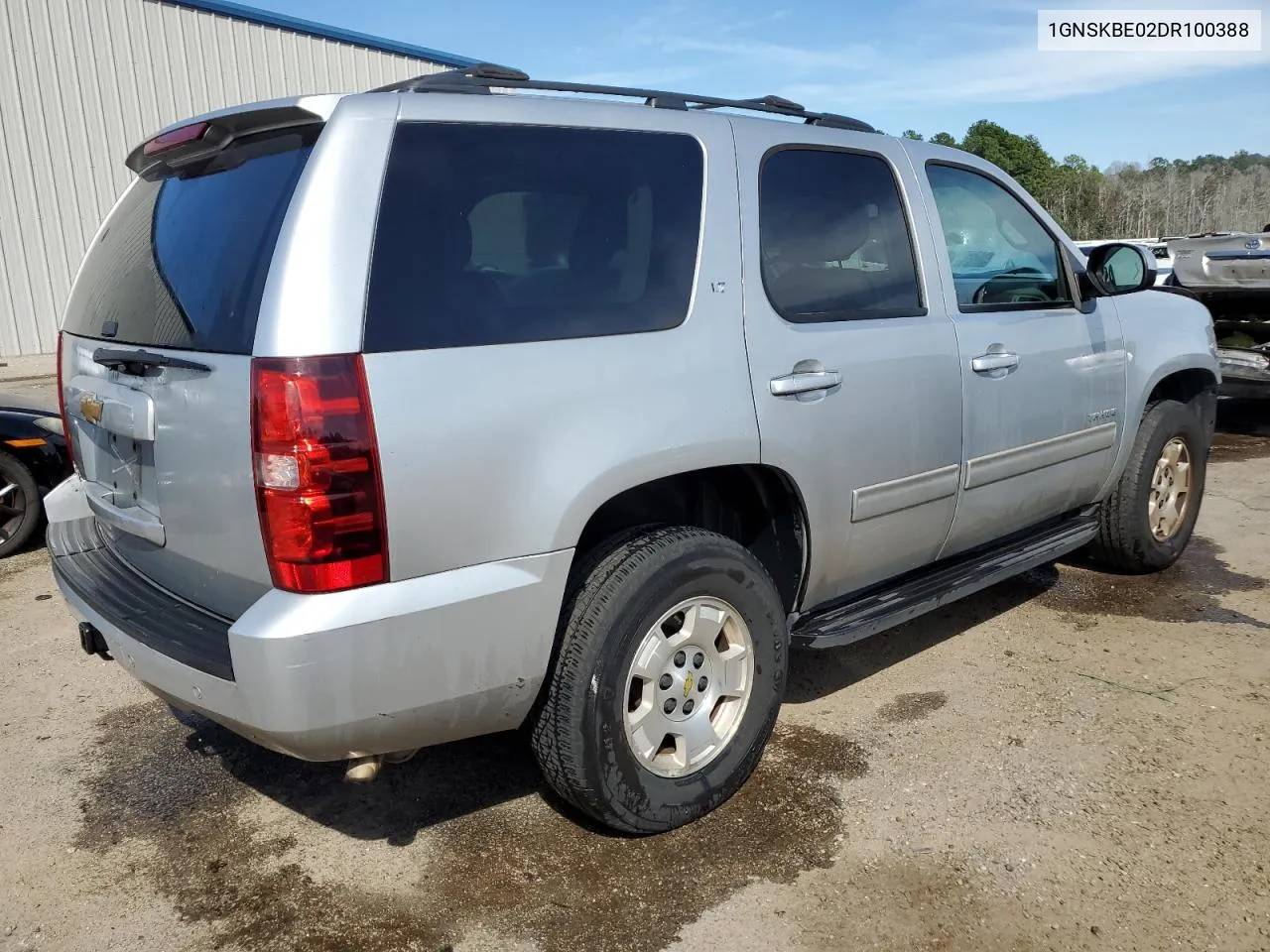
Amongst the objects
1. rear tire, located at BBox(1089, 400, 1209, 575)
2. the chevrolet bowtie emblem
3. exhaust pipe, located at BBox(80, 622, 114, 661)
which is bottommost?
rear tire, located at BBox(1089, 400, 1209, 575)

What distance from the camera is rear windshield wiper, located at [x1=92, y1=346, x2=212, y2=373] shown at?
7.75ft

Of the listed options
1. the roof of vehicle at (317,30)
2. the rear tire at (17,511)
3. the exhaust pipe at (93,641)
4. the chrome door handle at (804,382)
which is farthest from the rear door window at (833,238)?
the roof of vehicle at (317,30)

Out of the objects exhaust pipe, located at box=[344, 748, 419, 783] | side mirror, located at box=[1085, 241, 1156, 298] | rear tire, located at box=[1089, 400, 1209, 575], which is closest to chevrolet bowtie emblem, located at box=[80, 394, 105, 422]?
exhaust pipe, located at box=[344, 748, 419, 783]

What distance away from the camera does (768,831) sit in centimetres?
292

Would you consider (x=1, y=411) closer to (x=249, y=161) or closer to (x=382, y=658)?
(x=249, y=161)

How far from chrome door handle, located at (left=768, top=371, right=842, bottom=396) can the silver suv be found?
20mm

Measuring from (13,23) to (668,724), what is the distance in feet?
45.4

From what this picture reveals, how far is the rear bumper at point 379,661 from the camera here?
2.20 metres

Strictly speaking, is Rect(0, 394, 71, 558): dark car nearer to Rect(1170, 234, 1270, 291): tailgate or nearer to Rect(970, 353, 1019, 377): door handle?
Rect(970, 353, 1019, 377): door handle

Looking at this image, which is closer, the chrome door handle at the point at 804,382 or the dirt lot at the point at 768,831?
the dirt lot at the point at 768,831

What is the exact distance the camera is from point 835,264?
3262mm

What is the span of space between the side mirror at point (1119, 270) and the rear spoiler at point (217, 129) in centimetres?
314

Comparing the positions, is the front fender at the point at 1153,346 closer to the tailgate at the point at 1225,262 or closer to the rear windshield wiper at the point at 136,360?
the rear windshield wiper at the point at 136,360

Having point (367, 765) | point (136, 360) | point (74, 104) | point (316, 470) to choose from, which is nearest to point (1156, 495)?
point (367, 765)
